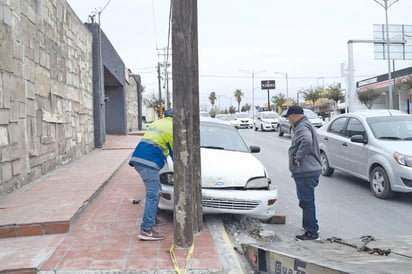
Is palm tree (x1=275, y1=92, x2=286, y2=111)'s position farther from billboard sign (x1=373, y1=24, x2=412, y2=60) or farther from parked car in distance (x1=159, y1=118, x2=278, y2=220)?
parked car in distance (x1=159, y1=118, x2=278, y2=220)

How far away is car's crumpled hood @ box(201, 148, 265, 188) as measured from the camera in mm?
5414

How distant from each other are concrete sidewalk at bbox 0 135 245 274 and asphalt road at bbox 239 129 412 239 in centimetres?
160

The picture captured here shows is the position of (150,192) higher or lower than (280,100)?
lower

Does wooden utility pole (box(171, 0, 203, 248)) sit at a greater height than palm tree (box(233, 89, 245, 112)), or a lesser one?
lesser

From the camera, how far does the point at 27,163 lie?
23.7 feet

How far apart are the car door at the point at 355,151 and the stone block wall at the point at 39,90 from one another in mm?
6404

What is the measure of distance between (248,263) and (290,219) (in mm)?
2181

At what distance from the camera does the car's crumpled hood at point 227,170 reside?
541cm

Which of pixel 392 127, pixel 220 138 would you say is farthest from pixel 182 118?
pixel 392 127

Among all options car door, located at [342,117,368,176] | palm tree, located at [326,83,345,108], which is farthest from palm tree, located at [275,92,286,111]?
car door, located at [342,117,368,176]

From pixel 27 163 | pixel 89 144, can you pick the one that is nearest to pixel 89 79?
pixel 89 144

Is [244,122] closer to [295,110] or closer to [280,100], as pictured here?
[295,110]

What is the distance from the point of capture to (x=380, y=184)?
23.8 ft

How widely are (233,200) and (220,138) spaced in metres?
2.11
